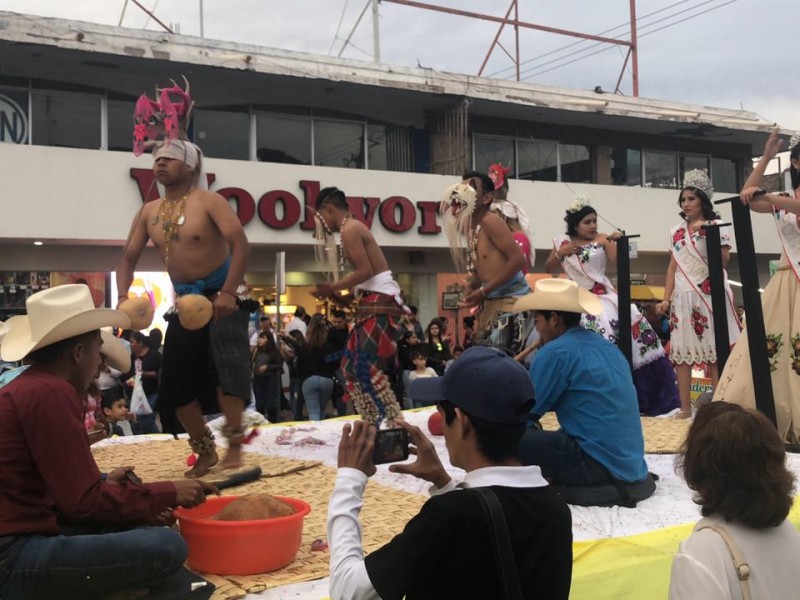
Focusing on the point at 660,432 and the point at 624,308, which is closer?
the point at 660,432

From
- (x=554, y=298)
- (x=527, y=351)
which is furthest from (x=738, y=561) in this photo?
(x=527, y=351)

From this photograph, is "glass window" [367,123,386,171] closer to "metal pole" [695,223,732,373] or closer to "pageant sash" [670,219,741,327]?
"pageant sash" [670,219,741,327]

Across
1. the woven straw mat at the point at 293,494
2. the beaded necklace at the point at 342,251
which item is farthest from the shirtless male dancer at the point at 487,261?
the woven straw mat at the point at 293,494

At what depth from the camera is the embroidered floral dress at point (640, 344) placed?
6730 mm

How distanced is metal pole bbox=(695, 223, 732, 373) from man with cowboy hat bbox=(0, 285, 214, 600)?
13.7ft

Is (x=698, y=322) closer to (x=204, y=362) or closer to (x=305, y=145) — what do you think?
(x=204, y=362)

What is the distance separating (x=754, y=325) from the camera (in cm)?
470

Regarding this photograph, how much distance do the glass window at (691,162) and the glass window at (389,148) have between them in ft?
25.4

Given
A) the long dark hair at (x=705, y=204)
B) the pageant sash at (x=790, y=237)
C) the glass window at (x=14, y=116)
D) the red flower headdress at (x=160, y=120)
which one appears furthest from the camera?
the glass window at (x=14, y=116)

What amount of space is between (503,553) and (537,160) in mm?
16712

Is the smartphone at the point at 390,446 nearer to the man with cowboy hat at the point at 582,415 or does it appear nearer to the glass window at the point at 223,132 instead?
the man with cowboy hat at the point at 582,415

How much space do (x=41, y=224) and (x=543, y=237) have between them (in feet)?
32.3

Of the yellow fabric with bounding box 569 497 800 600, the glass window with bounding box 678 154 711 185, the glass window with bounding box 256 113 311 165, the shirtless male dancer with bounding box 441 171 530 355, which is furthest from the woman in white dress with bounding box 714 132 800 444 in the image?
the glass window with bounding box 678 154 711 185

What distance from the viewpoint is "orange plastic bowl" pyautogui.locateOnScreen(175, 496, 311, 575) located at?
2.76 m
